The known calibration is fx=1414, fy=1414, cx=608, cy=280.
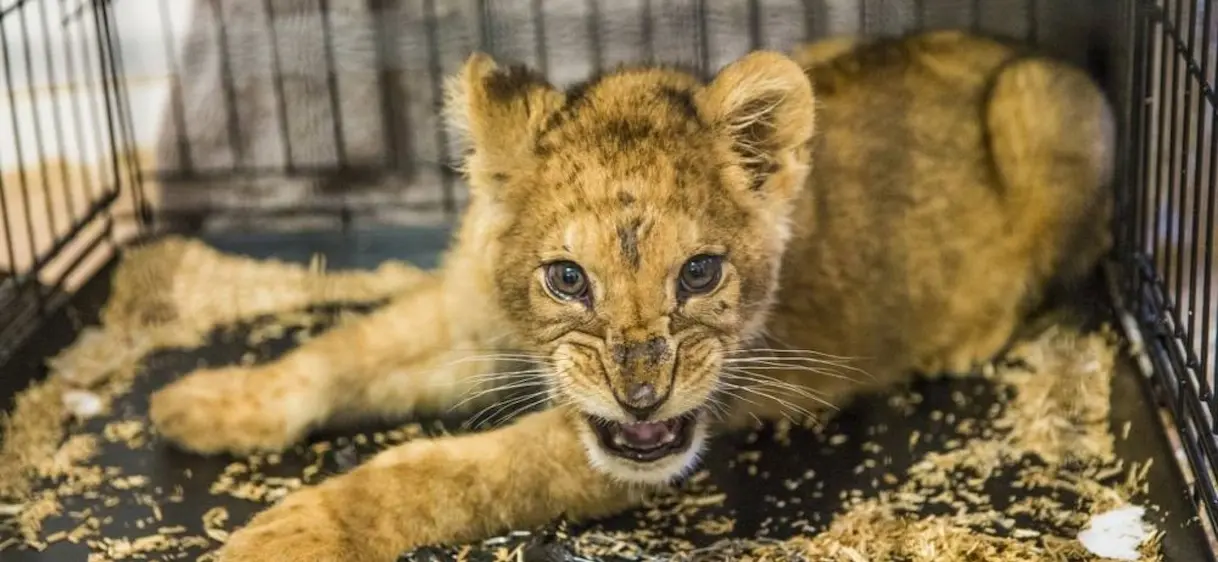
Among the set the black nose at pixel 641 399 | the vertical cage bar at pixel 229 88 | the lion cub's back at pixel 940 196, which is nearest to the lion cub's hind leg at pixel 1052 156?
the lion cub's back at pixel 940 196

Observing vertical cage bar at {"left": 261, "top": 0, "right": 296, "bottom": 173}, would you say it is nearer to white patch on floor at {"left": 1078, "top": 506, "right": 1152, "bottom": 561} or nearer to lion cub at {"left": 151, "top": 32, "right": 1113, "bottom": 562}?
lion cub at {"left": 151, "top": 32, "right": 1113, "bottom": 562}

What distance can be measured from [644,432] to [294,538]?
598 mm

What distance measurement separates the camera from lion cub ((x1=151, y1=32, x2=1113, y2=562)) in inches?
90.0

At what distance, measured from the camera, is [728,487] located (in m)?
2.65

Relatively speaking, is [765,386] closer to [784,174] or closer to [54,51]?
[784,174]

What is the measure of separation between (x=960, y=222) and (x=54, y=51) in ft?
8.78

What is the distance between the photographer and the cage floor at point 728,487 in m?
2.44

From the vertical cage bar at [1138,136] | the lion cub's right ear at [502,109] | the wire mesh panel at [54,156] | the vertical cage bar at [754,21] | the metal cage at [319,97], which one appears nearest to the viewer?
the lion cub's right ear at [502,109]

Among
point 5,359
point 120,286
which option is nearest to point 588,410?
point 5,359

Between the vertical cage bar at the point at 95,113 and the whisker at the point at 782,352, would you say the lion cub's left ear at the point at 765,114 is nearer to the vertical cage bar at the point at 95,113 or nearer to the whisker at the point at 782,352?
the whisker at the point at 782,352

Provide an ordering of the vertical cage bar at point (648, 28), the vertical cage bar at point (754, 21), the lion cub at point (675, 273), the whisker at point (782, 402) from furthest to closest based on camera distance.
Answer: the vertical cage bar at point (648, 28)
the vertical cage bar at point (754, 21)
the whisker at point (782, 402)
the lion cub at point (675, 273)

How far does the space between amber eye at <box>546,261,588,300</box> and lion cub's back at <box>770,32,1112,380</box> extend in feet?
1.96

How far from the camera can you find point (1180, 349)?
2.77m

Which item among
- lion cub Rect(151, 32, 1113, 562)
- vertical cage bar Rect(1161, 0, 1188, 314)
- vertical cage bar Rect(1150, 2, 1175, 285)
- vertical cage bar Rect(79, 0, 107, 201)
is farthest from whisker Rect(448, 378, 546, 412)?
vertical cage bar Rect(79, 0, 107, 201)
